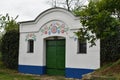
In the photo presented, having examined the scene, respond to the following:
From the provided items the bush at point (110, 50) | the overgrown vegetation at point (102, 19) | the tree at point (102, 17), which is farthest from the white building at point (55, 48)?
the tree at point (102, 17)

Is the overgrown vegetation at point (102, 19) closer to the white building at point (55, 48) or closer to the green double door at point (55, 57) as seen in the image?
the white building at point (55, 48)

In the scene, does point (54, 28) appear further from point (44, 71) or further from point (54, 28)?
point (44, 71)

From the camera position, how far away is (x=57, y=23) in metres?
18.5

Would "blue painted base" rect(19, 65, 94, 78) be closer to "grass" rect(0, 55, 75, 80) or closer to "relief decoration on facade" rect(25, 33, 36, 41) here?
"grass" rect(0, 55, 75, 80)

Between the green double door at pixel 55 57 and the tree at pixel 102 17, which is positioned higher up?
the tree at pixel 102 17

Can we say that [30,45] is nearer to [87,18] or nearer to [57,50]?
[57,50]

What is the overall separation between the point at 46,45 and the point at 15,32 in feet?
11.3

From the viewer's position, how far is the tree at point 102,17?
33.0ft

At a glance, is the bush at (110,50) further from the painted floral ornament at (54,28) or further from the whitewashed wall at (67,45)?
the painted floral ornament at (54,28)

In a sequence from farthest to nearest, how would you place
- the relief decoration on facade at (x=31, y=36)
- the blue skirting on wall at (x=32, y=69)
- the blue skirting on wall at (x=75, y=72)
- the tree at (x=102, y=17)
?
the relief decoration on facade at (x=31, y=36), the blue skirting on wall at (x=32, y=69), the blue skirting on wall at (x=75, y=72), the tree at (x=102, y=17)

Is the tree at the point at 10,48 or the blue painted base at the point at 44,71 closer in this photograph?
the blue painted base at the point at 44,71

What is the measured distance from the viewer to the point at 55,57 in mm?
18828

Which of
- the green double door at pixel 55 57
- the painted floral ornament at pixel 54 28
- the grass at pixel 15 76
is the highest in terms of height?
the painted floral ornament at pixel 54 28

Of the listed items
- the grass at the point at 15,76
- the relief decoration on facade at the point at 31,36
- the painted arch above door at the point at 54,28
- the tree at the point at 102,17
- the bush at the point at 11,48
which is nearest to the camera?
the tree at the point at 102,17
